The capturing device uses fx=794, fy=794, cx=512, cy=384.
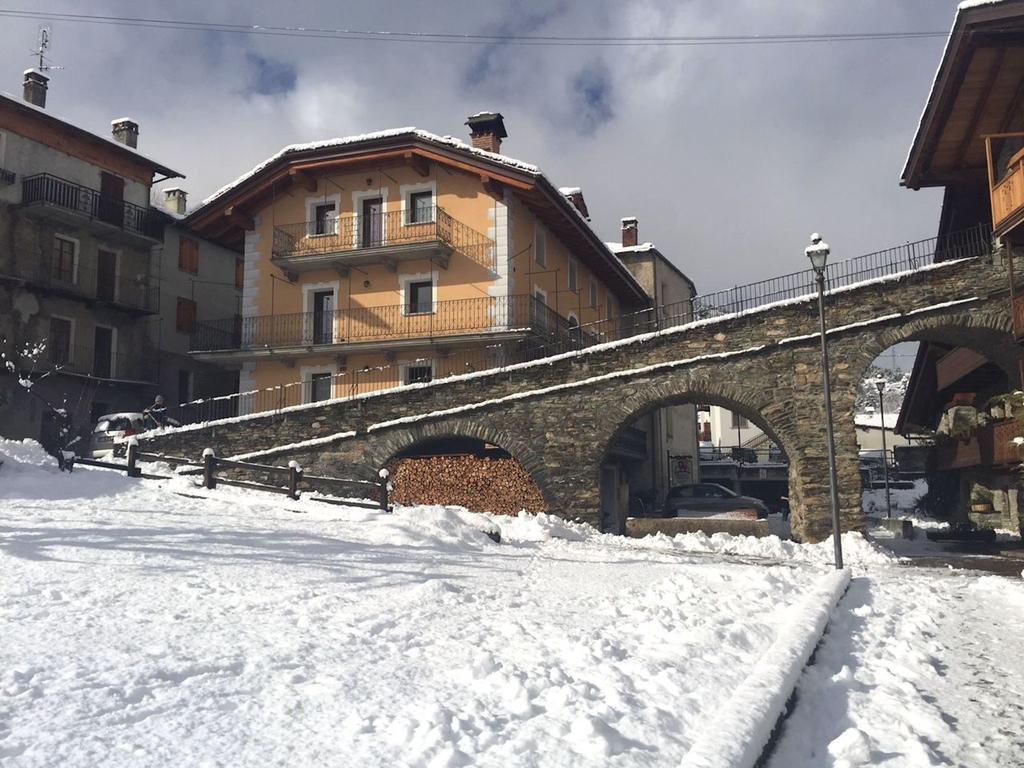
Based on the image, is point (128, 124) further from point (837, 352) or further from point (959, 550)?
point (959, 550)

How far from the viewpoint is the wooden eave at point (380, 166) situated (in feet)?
Answer: 80.7

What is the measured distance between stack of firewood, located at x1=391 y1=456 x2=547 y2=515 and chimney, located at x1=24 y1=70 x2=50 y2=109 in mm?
21732

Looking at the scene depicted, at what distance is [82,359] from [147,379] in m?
2.76

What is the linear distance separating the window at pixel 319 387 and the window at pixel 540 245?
8.21 meters

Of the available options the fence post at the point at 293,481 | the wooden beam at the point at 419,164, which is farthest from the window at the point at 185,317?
the fence post at the point at 293,481

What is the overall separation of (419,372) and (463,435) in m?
6.40

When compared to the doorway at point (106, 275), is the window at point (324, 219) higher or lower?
higher

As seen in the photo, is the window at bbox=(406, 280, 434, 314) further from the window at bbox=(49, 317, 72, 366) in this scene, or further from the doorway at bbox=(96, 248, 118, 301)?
the window at bbox=(49, 317, 72, 366)

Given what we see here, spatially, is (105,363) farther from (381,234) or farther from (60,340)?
(381,234)

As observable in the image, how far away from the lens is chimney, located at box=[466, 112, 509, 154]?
28.4 meters

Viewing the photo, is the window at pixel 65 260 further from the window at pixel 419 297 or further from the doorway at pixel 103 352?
the window at pixel 419 297

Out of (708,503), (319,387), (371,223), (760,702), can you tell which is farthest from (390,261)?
(760,702)

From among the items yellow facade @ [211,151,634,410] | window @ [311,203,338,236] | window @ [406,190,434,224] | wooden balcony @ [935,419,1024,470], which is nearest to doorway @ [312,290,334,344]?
yellow facade @ [211,151,634,410]

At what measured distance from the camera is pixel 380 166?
87.6 ft
